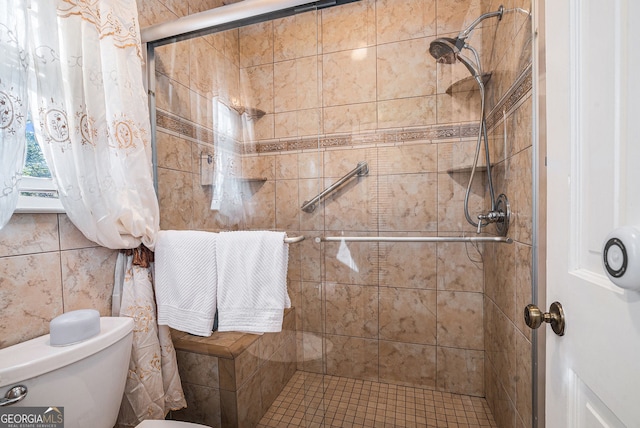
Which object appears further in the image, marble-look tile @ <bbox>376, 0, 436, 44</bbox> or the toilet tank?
marble-look tile @ <bbox>376, 0, 436, 44</bbox>

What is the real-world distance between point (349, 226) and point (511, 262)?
71cm

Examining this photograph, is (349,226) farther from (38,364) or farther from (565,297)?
(38,364)

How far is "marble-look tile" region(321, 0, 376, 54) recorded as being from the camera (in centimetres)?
118

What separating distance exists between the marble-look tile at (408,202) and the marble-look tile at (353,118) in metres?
0.29

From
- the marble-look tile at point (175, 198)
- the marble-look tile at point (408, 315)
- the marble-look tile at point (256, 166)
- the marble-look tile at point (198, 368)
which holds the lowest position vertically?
the marble-look tile at point (198, 368)

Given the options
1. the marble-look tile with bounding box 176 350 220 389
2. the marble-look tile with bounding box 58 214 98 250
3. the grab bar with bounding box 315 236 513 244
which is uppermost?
the marble-look tile with bounding box 58 214 98 250

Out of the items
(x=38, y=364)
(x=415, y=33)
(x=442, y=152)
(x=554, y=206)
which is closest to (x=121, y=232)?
(x=38, y=364)

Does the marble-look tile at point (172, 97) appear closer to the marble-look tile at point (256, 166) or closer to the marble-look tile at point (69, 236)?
the marble-look tile at point (256, 166)

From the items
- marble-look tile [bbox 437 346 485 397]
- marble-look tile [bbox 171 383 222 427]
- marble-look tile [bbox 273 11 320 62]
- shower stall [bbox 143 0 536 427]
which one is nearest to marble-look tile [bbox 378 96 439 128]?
shower stall [bbox 143 0 536 427]

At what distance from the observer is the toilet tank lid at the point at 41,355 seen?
0.64 m

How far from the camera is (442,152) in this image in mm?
1323

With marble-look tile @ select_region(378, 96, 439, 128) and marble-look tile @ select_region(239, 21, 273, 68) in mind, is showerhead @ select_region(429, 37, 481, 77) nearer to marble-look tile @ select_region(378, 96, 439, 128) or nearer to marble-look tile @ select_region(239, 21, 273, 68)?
marble-look tile @ select_region(378, 96, 439, 128)

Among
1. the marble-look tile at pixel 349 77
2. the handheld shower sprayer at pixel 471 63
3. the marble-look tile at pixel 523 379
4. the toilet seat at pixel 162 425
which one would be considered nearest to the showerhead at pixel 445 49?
the handheld shower sprayer at pixel 471 63

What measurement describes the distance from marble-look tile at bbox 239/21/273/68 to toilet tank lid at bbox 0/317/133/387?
123cm
